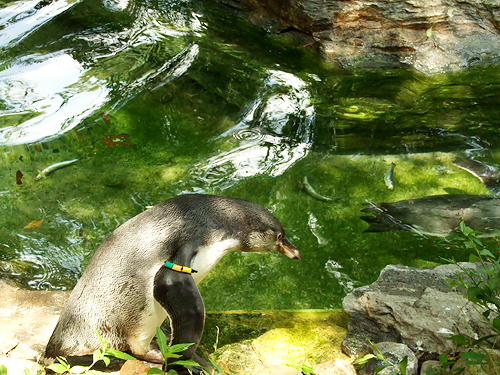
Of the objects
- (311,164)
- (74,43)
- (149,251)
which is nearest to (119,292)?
(149,251)

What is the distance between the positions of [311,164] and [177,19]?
2636mm

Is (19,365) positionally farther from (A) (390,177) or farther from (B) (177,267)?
(A) (390,177)

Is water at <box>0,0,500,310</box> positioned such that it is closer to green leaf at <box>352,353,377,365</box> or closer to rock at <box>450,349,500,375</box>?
green leaf at <box>352,353,377,365</box>

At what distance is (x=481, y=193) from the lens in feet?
14.1

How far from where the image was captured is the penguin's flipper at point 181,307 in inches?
90.2

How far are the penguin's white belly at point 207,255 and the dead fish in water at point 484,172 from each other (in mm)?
2629

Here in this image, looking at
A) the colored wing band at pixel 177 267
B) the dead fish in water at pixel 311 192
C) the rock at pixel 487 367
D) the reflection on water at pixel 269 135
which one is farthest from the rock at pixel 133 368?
the dead fish in water at pixel 311 192

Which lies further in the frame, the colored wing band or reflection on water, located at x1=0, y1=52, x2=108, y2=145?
reflection on water, located at x1=0, y1=52, x2=108, y2=145

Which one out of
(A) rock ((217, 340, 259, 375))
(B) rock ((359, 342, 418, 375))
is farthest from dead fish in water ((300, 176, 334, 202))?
(B) rock ((359, 342, 418, 375))

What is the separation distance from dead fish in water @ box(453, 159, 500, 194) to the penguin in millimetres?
2801

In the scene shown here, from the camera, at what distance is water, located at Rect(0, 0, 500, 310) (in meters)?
3.73

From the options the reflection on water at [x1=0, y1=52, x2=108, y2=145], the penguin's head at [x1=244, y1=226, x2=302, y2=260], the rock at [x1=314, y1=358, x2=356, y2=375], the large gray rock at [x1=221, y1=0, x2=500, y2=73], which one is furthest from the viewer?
the large gray rock at [x1=221, y1=0, x2=500, y2=73]

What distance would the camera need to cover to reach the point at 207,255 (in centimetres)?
259

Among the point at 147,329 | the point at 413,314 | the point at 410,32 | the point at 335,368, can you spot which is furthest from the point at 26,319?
the point at 410,32
